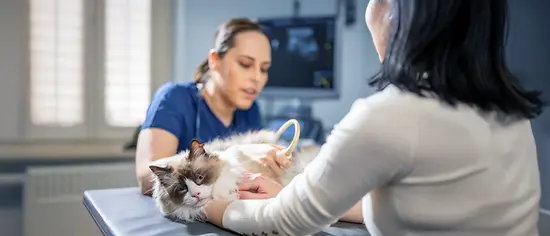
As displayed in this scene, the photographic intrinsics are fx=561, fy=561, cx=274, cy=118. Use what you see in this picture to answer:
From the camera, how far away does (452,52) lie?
2.52ft

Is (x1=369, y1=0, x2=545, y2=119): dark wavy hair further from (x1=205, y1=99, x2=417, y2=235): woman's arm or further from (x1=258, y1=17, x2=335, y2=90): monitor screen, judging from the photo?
(x1=258, y1=17, x2=335, y2=90): monitor screen

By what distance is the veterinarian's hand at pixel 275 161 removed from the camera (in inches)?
44.8

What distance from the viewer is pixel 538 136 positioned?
2049 millimetres

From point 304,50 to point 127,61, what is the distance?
35.7 inches

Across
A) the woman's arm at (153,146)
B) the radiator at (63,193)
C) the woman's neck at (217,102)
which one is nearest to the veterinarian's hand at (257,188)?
the woman's arm at (153,146)

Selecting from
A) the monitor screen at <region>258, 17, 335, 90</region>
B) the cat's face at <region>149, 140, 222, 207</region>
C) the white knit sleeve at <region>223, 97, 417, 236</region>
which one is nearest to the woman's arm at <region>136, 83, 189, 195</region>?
the cat's face at <region>149, 140, 222, 207</region>

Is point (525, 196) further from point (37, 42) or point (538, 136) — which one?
point (37, 42)

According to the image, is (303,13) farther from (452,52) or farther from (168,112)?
(452,52)

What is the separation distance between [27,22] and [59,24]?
0.47 feet

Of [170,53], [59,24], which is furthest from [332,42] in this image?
[59,24]

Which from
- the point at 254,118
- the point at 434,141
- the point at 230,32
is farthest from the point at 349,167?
the point at 254,118

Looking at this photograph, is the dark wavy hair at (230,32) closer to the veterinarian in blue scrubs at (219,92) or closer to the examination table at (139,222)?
the veterinarian in blue scrubs at (219,92)

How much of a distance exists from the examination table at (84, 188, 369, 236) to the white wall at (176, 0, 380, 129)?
170 cm

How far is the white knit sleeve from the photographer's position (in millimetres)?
716
